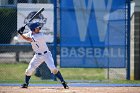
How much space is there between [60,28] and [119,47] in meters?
2.15

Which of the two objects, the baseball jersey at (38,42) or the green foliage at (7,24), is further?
the green foliage at (7,24)

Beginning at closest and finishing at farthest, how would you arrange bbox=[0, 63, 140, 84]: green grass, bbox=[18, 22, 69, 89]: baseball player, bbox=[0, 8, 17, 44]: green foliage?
bbox=[18, 22, 69, 89]: baseball player < bbox=[0, 63, 140, 84]: green grass < bbox=[0, 8, 17, 44]: green foliage

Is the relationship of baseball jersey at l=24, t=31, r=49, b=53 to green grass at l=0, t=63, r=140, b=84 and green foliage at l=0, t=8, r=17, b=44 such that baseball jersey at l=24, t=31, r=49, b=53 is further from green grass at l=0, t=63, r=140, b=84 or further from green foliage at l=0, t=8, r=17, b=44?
green foliage at l=0, t=8, r=17, b=44

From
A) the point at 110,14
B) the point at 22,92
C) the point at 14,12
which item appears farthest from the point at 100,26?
the point at 22,92

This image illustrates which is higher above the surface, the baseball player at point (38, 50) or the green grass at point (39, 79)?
the baseball player at point (38, 50)

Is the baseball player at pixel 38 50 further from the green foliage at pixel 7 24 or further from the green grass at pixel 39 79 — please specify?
the green foliage at pixel 7 24

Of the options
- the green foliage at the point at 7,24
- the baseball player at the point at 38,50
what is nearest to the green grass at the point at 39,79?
the green foliage at the point at 7,24

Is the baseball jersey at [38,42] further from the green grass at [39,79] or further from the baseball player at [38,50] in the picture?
the green grass at [39,79]

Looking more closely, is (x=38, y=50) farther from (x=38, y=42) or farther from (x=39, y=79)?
(x=39, y=79)

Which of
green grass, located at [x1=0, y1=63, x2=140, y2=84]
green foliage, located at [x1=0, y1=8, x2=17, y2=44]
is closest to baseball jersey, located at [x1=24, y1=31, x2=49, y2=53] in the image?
green grass, located at [x1=0, y1=63, x2=140, y2=84]

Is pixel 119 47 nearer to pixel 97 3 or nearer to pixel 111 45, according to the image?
pixel 111 45

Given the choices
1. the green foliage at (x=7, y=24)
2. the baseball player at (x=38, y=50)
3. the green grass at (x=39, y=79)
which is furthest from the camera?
the green foliage at (x=7, y=24)

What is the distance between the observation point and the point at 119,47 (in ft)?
51.7

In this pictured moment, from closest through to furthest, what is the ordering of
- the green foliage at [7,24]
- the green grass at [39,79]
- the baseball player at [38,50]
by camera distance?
the baseball player at [38,50]
the green grass at [39,79]
the green foliage at [7,24]
